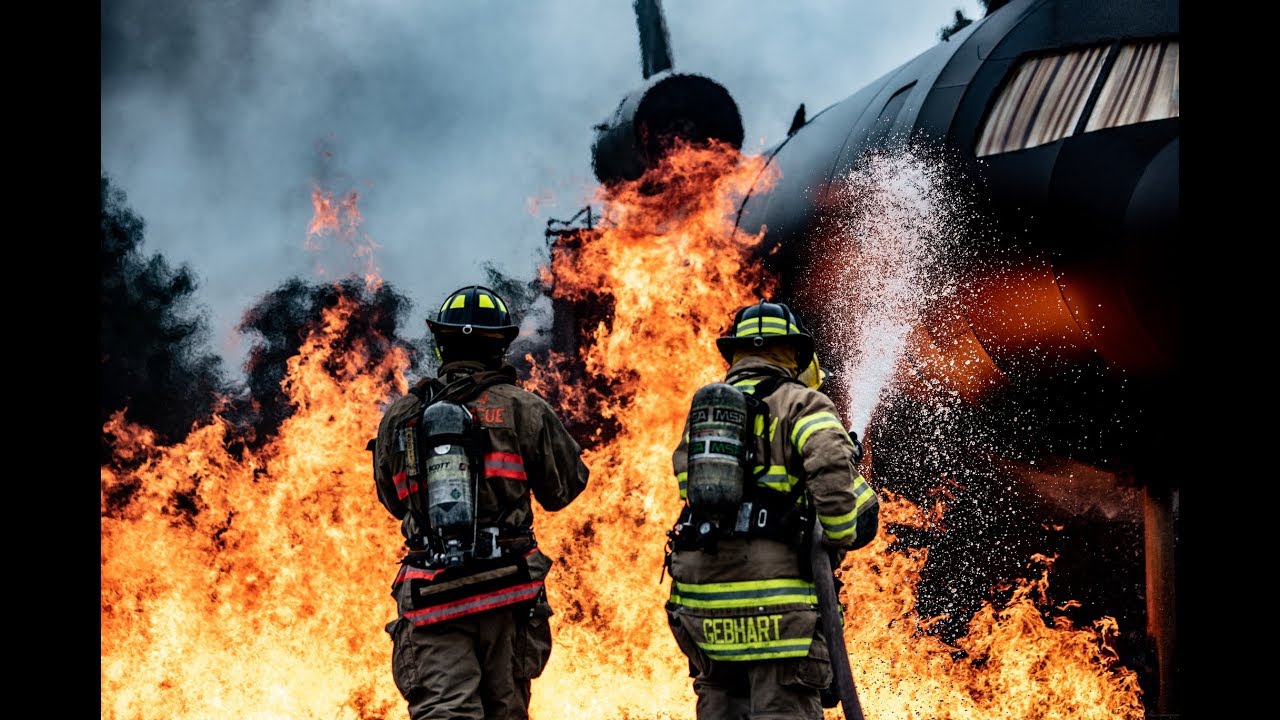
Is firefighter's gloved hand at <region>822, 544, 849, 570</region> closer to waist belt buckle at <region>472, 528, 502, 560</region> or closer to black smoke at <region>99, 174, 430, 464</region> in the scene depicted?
waist belt buckle at <region>472, 528, 502, 560</region>

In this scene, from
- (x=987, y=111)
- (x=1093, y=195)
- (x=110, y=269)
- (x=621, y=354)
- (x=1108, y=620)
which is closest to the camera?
(x=1093, y=195)

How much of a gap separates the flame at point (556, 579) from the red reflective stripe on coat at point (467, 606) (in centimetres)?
187

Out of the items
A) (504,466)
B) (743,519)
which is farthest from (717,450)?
(504,466)

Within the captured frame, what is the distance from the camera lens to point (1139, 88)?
4.63 m

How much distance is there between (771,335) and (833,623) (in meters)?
1.06

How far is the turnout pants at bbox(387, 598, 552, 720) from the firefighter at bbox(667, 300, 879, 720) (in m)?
0.60

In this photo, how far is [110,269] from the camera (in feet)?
43.9

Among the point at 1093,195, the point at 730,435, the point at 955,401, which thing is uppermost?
the point at 1093,195

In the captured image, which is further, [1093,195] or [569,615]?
[569,615]

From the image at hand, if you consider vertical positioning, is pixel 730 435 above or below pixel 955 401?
below

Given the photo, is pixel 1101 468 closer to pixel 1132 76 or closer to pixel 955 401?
pixel 955 401

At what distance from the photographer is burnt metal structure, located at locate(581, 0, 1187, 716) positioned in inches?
174

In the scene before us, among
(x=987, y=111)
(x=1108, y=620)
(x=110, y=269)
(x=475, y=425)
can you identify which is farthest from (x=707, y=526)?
(x=110, y=269)

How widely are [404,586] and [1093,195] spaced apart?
3140mm
